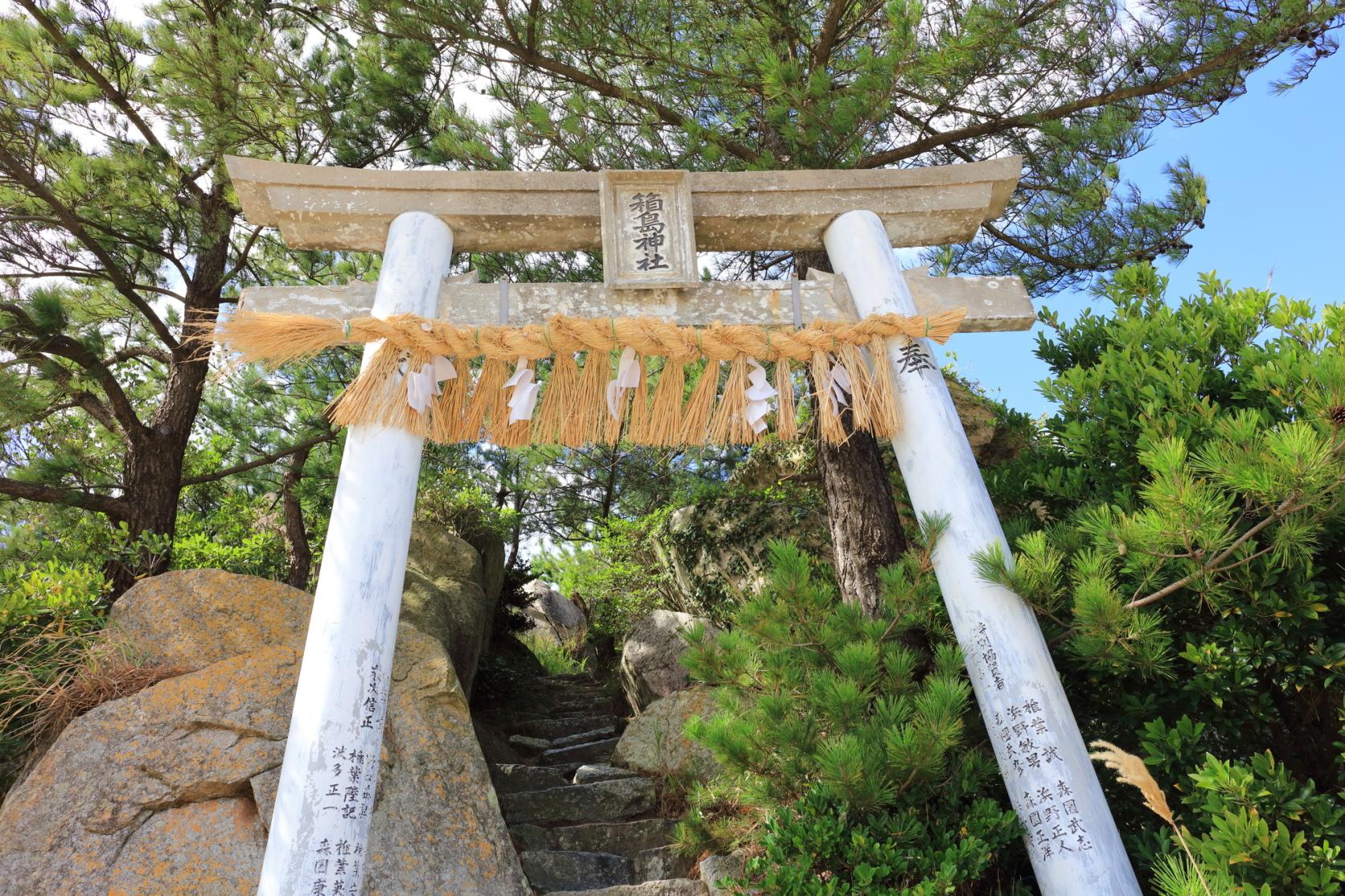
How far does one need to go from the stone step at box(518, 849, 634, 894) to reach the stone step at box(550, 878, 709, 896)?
367 millimetres

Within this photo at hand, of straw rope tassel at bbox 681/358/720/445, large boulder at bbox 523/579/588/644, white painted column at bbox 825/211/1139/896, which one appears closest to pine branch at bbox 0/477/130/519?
straw rope tassel at bbox 681/358/720/445

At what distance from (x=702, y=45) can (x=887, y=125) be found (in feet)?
3.49

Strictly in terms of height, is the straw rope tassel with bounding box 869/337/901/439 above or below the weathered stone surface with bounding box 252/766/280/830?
above

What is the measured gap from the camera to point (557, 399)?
3109 millimetres

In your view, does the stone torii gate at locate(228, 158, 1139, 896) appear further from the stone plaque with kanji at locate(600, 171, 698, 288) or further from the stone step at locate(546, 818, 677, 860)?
the stone step at locate(546, 818, 677, 860)

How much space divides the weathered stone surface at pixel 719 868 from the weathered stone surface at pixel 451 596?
2.56m

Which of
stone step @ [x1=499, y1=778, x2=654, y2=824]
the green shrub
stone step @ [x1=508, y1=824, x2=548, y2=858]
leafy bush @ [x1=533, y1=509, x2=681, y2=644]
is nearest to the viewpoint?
the green shrub

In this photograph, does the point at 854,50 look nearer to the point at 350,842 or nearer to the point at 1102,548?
the point at 1102,548

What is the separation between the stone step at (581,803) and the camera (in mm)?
4371

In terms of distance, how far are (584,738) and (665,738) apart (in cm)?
126

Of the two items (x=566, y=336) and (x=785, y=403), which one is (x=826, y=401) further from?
(x=566, y=336)

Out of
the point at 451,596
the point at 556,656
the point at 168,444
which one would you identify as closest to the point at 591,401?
the point at 168,444

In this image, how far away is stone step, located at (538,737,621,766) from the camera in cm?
545

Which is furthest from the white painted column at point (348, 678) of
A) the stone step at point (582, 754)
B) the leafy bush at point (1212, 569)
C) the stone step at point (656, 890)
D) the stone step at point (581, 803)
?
the stone step at point (582, 754)
